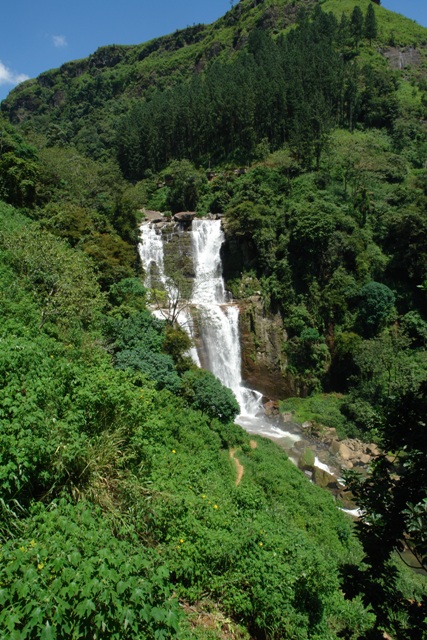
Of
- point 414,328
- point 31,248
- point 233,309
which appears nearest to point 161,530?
point 31,248

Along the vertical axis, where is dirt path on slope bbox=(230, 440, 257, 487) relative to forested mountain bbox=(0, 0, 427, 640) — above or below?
below

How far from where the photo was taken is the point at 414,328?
26.1 meters

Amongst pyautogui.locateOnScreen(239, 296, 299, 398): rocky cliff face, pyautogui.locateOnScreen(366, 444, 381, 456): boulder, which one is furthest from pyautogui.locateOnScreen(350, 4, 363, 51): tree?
pyautogui.locateOnScreen(366, 444, 381, 456): boulder

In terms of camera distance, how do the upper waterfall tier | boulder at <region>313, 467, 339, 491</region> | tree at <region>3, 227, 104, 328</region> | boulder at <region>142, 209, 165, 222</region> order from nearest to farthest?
tree at <region>3, 227, 104, 328</region> → boulder at <region>313, 467, 339, 491</region> → the upper waterfall tier → boulder at <region>142, 209, 165, 222</region>

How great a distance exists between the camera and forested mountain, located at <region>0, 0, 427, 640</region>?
14.2ft

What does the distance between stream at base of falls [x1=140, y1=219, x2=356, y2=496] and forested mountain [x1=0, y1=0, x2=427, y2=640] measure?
1.64 meters

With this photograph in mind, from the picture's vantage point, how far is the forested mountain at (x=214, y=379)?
14.2ft

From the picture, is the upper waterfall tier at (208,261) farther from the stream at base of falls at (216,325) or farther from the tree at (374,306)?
the tree at (374,306)

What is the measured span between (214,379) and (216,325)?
8.81m

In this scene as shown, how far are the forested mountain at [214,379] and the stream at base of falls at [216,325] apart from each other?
164 centimetres

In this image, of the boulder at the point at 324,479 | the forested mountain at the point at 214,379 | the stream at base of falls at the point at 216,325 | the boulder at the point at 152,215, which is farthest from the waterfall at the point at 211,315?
the boulder at the point at 152,215

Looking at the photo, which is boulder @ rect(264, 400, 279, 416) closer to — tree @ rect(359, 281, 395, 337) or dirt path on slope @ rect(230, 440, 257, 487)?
tree @ rect(359, 281, 395, 337)

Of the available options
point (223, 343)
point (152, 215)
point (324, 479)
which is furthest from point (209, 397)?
point (152, 215)

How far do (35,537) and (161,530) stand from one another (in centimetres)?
235
